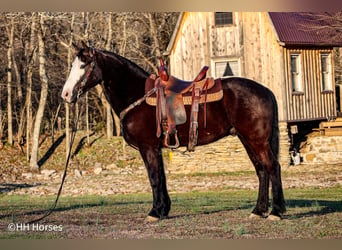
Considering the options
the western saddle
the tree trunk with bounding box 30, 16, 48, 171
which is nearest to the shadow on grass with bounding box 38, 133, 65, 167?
the tree trunk with bounding box 30, 16, 48, 171

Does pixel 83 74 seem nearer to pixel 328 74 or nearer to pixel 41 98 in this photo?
pixel 41 98

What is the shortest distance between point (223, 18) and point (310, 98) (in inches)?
78.3

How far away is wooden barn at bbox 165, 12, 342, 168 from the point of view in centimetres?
1089

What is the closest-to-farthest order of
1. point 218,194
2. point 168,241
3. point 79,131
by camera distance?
1. point 168,241
2. point 218,194
3. point 79,131

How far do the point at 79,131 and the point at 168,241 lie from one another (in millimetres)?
5769

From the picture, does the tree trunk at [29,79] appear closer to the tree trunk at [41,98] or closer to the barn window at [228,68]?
the tree trunk at [41,98]

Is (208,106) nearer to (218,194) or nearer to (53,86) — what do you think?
(218,194)

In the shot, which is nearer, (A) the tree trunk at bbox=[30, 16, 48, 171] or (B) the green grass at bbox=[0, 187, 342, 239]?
(B) the green grass at bbox=[0, 187, 342, 239]

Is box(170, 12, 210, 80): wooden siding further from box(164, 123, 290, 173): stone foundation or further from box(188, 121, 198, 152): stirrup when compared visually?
box(188, 121, 198, 152): stirrup

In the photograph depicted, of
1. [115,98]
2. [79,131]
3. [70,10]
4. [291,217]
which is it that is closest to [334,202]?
[291,217]

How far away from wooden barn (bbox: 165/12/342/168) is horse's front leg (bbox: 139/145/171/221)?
9.75 feet

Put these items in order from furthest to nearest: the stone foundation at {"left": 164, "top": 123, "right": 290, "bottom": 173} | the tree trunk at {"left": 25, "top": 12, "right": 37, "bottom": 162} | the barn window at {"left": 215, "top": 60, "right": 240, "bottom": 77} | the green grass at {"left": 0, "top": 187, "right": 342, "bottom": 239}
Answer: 1. the barn window at {"left": 215, "top": 60, "right": 240, "bottom": 77}
2. the tree trunk at {"left": 25, "top": 12, "right": 37, "bottom": 162}
3. the stone foundation at {"left": 164, "top": 123, "right": 290, "bottom": 173}
4. the green grass at {"left": 0, "top": 187, "right": 342, "bottom": 239}

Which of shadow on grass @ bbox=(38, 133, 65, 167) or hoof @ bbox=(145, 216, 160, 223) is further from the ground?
shadow on grass @ bbox=(38, 133, 65, 167)

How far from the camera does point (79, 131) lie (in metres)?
13.1
